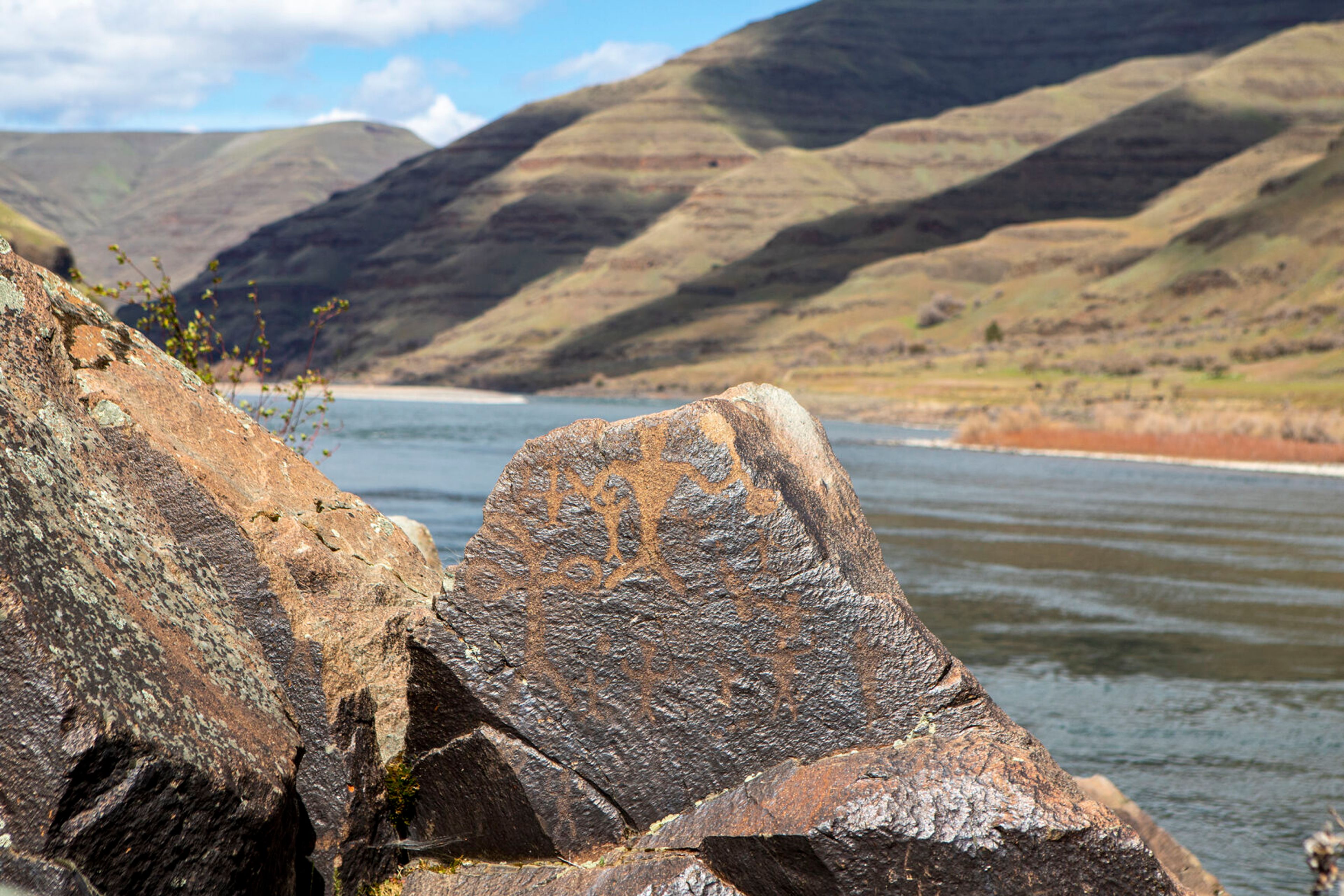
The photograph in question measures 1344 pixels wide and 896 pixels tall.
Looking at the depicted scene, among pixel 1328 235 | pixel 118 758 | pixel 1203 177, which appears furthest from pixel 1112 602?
pixel 1203 177

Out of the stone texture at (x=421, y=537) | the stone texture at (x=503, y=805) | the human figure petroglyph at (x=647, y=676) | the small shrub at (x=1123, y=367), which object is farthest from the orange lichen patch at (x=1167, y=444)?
the stone texture at (x=503, y=805)

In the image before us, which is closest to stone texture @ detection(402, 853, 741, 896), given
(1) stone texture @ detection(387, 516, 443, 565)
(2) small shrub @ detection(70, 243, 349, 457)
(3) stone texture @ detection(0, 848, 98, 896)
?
(3) stone texture @ detection(0, 848, 98, 896)

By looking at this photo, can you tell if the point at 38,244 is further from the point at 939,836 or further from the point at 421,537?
the point at 939,836

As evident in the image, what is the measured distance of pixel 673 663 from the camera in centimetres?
445

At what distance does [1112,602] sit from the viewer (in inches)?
890

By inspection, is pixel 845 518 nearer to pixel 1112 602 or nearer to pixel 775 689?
pixel 775 689

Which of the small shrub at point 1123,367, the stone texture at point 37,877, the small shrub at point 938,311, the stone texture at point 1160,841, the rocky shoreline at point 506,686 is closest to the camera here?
the stone texture at point 37,877

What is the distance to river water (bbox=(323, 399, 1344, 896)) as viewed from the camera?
11953 millimetres

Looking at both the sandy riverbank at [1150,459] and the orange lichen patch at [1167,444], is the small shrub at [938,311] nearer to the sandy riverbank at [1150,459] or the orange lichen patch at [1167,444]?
the sandy riverbank at [1150,459]

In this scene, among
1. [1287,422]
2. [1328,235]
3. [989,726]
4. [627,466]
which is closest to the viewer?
[989,726]

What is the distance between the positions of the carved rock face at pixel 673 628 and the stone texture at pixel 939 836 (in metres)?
0.33

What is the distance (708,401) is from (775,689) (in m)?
1.23

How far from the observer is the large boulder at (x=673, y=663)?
4.26 metres

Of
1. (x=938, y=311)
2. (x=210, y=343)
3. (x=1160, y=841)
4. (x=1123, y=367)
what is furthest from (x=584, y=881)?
(x=938, y=311)
